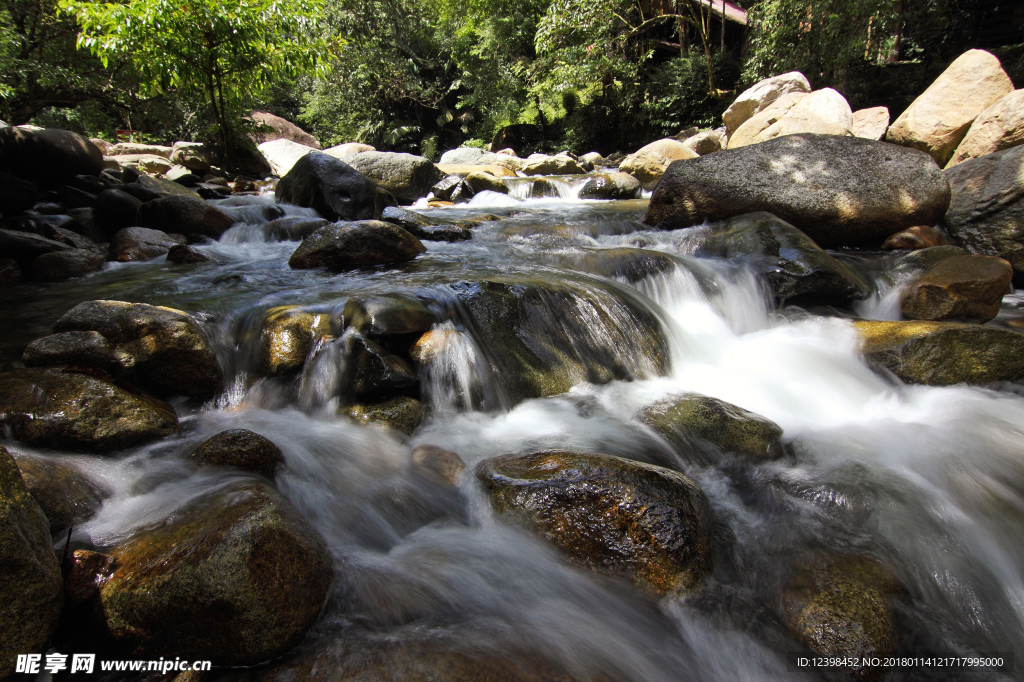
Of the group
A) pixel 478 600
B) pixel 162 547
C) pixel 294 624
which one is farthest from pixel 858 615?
pixel 162 547

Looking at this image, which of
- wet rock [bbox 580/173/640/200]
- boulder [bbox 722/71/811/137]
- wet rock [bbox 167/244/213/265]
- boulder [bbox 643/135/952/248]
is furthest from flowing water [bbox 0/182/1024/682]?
boulder [bbox 722/71/811/137]

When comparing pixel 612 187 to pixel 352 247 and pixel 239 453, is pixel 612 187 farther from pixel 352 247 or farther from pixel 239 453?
pixel 239 453

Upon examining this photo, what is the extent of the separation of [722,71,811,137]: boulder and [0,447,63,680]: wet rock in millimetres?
17030

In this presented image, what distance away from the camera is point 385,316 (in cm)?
372

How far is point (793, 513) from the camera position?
2605mm

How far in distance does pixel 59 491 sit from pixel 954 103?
1303 cm

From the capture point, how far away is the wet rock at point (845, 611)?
Answer: 1.89m

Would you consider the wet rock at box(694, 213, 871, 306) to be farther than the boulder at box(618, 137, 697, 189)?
No

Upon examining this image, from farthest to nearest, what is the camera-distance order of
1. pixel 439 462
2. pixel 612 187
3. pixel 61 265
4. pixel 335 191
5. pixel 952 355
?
pixel 612 187 < pixel 335 191 < pixel 61 265 < pixel 952 355 < pixel 439 462

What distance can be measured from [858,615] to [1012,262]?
6.59 meters

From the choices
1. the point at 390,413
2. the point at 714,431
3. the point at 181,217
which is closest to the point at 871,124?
the point at 714,431

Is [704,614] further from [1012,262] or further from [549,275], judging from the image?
[1012,262]

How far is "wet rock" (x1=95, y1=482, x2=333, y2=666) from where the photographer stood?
1.64m

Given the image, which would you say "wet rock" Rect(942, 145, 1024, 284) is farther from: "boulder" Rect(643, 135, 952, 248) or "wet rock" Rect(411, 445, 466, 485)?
"wet rock" Rect(411, 445, 466, 485)
